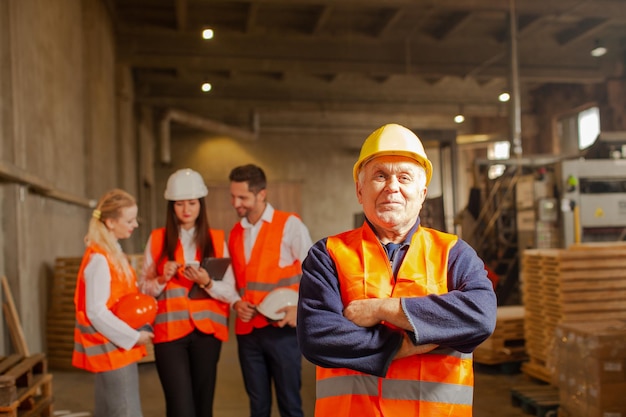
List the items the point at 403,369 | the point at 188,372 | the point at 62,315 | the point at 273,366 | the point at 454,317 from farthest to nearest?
1. the point at 62,315
2. the point at 273,366
3. the point at 188,372
4. the point at 403,369
5. the point at 454,317

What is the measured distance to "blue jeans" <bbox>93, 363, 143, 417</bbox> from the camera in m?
3.32

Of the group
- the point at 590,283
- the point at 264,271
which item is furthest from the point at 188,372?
the point at 590,283

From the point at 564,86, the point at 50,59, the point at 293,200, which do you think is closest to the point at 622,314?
the point at 50,59

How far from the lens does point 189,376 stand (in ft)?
12.0

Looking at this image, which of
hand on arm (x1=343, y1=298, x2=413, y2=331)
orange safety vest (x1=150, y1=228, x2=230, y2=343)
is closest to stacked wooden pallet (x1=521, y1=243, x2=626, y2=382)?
orange safety vest (x1=150, y1=228, x2=230, y2=343)

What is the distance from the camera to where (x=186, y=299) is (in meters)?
3.71

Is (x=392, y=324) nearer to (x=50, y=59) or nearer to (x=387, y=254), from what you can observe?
(x=387, y=254)

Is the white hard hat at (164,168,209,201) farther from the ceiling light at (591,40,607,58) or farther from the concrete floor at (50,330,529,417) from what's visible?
the ceiling light at (591,40,607,58)

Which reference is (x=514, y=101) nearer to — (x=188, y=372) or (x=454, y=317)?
Answer: (x=188, y=372)

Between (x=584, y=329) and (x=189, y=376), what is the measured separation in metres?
3.00

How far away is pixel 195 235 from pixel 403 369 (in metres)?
2.12

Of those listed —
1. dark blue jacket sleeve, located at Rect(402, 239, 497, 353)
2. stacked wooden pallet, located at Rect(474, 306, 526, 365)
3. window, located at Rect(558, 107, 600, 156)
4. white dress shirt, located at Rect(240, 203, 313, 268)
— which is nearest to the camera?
dark blue jacket sleeve, located at Rect(402, 239, 497, 353)

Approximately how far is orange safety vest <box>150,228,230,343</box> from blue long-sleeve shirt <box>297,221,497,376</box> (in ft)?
5.77

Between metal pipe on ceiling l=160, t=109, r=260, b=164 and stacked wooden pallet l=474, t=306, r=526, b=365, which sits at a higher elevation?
metal pipe on ceiling l=160, t=109, r=260, b=164
